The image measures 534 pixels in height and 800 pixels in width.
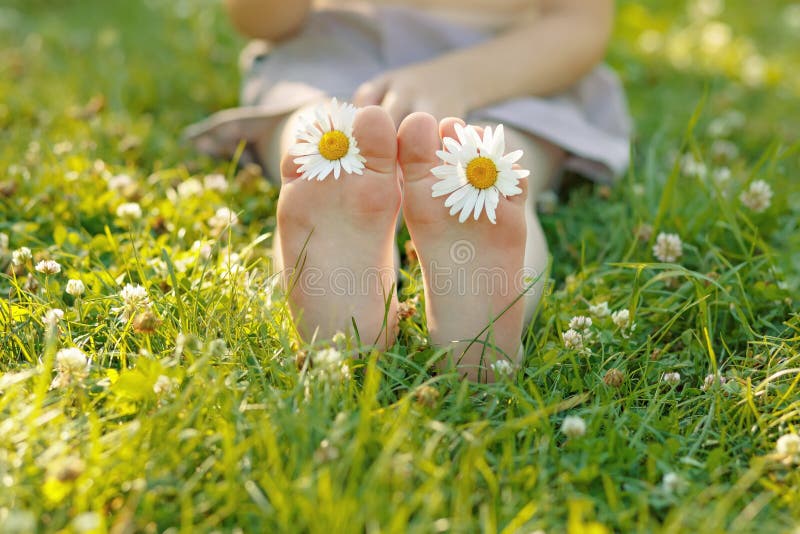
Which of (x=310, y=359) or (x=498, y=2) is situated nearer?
(x=310, y=359)

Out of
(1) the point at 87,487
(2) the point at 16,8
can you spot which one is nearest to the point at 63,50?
(2) the point at 16,8

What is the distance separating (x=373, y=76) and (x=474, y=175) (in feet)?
2.95

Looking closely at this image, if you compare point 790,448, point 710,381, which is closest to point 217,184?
point 710,381

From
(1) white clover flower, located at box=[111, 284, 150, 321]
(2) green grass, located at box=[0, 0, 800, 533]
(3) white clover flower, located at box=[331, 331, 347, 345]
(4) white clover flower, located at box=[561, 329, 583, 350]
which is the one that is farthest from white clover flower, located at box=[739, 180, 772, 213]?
(1) white clover flower, located at box=[111, 284, 150, 321]

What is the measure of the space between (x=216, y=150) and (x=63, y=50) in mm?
1309

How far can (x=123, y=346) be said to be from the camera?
1245 millimetres

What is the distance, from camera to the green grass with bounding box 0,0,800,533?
0.96 metres

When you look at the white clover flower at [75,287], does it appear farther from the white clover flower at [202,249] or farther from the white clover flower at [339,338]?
the white clover flower at [339,338]

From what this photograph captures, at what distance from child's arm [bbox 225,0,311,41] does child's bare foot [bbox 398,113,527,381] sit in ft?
3.12

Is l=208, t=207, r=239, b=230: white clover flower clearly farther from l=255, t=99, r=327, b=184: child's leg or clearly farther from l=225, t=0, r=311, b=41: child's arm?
l=225, t=0, r=311, b=41: child's arm

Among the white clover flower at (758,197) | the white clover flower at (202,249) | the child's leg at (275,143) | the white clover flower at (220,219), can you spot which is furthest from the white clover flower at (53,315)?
the white clover flower at (758,197)

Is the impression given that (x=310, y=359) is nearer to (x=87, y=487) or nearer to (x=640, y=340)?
(x=87, y=487)

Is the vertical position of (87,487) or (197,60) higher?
(197,60)

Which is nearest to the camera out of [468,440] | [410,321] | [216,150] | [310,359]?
[468,440]
